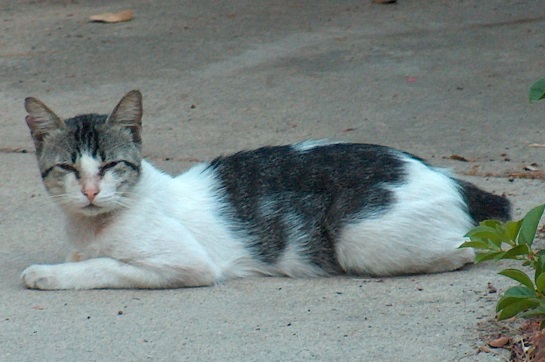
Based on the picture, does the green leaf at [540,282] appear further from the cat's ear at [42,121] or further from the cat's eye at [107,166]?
the cat's ear at [42,121]

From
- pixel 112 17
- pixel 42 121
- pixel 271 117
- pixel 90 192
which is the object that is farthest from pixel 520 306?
pixel 112 17

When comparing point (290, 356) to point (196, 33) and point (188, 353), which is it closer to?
point (188, 353)

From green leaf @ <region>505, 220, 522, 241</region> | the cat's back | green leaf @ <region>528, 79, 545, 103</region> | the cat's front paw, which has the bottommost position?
the cat's front paw

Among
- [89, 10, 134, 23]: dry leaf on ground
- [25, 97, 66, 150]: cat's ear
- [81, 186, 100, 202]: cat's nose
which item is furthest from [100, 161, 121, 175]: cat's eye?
[89, 10, 134, 23]: dry leaf on ground

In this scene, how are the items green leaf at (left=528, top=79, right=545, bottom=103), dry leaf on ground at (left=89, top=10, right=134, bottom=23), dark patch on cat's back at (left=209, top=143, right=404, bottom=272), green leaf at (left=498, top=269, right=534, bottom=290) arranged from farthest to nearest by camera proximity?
dry leaf on ground at (left=89, top=10, right=134, bottom=23) < dark patch on cat's back at (left=209, top=143, right=404, bottom=272) < green leaf at (left=498, top=269, right=534, bottom=290) < green leaf at (left=528, top=79, right=545, bottom=103)

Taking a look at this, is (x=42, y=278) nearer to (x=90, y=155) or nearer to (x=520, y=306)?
(x=90, y=155)

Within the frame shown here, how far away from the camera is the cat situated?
14.7 ft

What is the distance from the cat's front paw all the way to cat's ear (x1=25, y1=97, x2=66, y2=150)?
61 cm

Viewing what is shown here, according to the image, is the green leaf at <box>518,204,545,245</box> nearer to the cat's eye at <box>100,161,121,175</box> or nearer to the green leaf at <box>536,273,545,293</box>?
the green leaf at <box>536,273,545,293</box>

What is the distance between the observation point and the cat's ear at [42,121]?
4551mm

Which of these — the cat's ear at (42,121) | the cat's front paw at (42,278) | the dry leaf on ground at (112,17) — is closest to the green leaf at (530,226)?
the cat's front paw at (42,278)

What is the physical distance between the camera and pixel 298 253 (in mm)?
4766

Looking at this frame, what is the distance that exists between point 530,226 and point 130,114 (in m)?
2.14

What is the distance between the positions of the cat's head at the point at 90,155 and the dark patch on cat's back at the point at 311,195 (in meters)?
0.56
